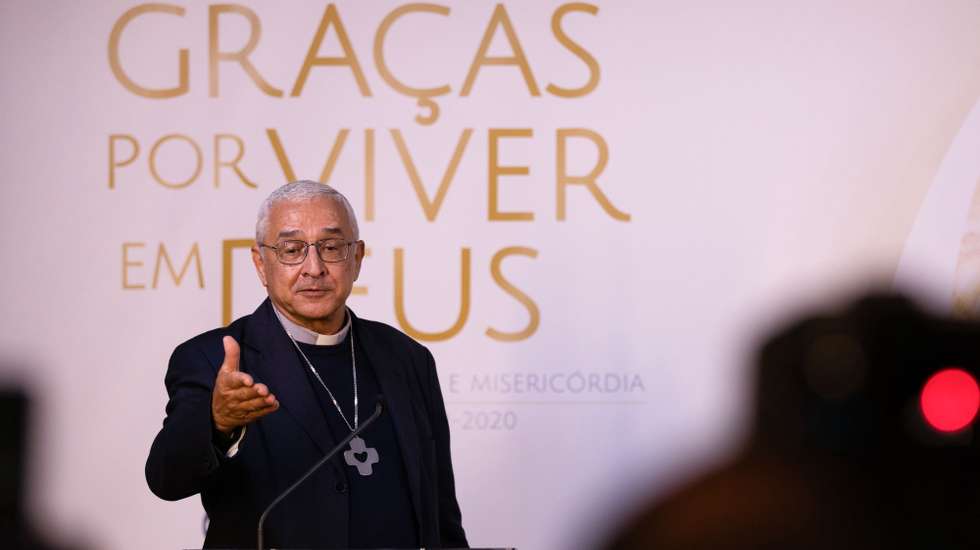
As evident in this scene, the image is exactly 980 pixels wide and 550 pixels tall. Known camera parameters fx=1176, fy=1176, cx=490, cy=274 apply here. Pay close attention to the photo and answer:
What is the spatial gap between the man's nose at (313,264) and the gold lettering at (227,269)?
54.4 inches

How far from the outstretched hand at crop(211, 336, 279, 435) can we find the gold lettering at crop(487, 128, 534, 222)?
1917 millimetres

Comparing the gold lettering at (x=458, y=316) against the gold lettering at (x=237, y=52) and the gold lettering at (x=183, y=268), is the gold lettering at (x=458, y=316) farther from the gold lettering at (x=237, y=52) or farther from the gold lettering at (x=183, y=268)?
the gold lettering at (x=237, y=52)

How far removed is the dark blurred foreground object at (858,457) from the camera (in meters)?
1.32

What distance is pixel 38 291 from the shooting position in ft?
13.8

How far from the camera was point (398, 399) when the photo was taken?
2850 millimetres

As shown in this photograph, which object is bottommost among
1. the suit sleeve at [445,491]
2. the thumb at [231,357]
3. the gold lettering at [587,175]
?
the suit sleeve at [445,491]

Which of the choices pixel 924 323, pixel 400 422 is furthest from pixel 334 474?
pixel 924 323

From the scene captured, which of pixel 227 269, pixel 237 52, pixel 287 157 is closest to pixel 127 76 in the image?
pixel 237 52

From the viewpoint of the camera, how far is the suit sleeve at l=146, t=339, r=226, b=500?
229 cm

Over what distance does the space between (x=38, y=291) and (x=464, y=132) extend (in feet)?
5.35

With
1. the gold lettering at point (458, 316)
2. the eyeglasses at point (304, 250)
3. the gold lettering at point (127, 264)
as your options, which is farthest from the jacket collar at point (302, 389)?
the gold lettering at point (127, 264)

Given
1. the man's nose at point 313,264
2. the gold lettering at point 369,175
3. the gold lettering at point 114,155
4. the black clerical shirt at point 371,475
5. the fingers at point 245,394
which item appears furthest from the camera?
the gold lettering at point 114,155

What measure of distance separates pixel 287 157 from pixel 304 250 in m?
1.39

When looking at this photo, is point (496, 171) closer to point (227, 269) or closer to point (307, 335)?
point (227, 269)
